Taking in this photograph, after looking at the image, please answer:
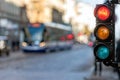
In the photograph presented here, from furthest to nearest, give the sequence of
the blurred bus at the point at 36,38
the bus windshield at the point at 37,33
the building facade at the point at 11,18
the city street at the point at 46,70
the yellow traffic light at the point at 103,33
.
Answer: the building facade at the point at 11,18
the bus windshield at the point at 37,33
the blurred bus at the point at 36,38
the city street at the point at 46,70
the yellow traffic light at the point at 103,33

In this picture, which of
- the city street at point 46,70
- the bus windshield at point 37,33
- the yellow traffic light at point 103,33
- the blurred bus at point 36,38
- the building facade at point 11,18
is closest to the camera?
the yellow traffic light at point 103,33

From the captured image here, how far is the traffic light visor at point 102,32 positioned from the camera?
6.76 meters

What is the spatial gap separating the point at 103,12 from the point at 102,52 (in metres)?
0.54

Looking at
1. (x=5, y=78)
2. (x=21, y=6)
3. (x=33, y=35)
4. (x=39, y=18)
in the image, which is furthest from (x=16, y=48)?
(x=5, y=78)

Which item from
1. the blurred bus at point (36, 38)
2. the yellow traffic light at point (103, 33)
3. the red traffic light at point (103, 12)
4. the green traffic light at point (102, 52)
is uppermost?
the red traffic light at point (103, 12)

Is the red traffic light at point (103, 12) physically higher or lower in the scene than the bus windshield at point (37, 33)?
higher

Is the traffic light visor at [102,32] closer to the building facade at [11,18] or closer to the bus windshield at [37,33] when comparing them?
the building facade at [11,18]

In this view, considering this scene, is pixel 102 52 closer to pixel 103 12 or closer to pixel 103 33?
pixel 103 33

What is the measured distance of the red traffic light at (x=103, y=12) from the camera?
6.80m

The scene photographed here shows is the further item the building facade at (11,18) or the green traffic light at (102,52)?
the building facade at (11,18)

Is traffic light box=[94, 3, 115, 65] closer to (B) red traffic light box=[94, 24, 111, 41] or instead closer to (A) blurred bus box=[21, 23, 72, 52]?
(B) red traffic light box=[94, 24, 111, 41]

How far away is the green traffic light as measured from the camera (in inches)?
267

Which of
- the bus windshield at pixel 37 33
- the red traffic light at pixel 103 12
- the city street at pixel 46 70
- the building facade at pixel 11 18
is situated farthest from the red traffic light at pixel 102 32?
the bus windshield at pixel 37 33

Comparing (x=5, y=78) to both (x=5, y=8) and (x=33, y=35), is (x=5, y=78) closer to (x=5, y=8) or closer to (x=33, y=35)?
(x=33, y=35)
